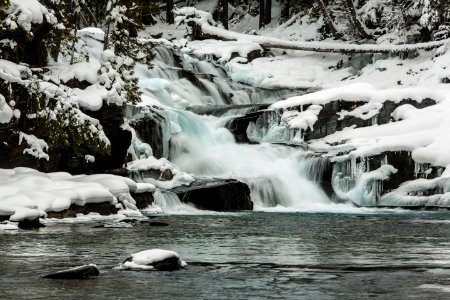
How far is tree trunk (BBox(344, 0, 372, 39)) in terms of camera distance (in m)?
33.6

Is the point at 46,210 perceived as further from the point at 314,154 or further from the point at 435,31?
the point at 435,31

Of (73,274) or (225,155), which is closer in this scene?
(73,274)

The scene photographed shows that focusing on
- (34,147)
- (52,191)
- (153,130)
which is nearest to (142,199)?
(34,147)

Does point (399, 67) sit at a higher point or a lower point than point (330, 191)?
higher

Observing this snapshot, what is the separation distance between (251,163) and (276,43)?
13617 millimetres

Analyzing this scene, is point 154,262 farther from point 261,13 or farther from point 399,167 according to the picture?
point 261,13

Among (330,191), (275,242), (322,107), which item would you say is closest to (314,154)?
(330,191)

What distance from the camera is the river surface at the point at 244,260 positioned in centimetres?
590

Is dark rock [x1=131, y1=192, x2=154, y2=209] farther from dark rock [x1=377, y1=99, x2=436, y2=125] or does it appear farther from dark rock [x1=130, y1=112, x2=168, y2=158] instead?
dark rock [x1=377, y1=99, x2=436, y2=125]

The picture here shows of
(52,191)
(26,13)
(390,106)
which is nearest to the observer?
(52,191)

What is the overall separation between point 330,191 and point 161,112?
546 centimetres

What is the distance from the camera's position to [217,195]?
18781 mm

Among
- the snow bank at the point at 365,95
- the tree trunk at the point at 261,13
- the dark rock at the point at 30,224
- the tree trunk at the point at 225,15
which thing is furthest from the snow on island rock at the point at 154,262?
the tree trunk at the point at 261,13

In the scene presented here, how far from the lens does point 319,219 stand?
15.9m
